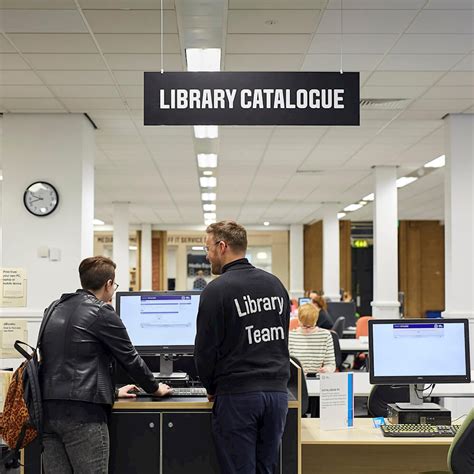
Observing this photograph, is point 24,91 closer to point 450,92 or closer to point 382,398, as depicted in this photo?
point 450,92

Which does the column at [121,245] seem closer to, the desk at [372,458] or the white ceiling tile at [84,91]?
the white ceiling tile at [84,91]

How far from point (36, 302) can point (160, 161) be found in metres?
4.28

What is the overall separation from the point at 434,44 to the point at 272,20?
145 cm

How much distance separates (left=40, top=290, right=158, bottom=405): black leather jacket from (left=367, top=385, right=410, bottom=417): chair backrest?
6.07 feet

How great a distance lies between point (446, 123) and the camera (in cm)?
870

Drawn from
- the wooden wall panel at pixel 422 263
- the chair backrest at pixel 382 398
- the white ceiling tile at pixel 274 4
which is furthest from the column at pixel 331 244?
the chair backrest at pixel 382 398

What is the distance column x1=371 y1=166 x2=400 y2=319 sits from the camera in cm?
1227

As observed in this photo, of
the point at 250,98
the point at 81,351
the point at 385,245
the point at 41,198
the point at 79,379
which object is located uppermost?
the point at 250,98

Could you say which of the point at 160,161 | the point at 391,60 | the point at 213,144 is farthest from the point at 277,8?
the point at 160,161

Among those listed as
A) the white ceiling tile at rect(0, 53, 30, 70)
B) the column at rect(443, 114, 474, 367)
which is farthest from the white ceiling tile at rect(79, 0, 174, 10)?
the column at rect(443, 114, 474, 367)

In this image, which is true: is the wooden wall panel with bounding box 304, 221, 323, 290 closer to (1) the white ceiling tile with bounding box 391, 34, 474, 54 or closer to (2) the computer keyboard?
(1) the white ceiling tile with bounding box 391, 34, 474, 54

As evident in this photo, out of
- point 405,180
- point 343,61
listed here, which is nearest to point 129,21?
point 343,61

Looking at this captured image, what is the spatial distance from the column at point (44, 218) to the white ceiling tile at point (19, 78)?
130 centimetres

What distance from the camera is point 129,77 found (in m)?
7.00
